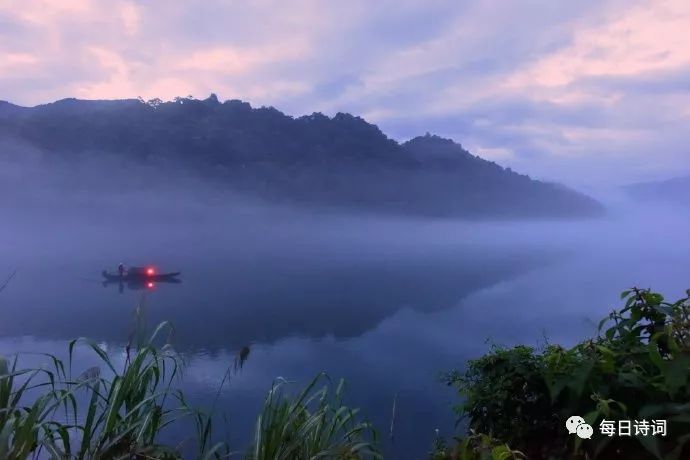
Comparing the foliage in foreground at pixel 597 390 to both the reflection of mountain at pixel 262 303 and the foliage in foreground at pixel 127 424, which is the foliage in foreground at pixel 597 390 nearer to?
the foliage in foreground at pixel 127 424

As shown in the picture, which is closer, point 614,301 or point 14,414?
point 14,414

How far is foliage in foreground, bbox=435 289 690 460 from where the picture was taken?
1.40m

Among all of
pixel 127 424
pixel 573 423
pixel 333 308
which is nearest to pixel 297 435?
pixel 127 424

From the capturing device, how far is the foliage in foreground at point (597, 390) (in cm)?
140

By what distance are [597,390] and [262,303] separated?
38.7 metres

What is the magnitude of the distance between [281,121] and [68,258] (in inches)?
3121

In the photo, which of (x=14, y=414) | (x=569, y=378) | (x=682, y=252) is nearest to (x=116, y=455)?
(x=14, y=414)

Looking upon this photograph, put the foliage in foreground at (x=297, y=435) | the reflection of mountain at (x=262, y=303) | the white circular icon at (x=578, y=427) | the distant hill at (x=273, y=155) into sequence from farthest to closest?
the distant hill at (x=273, y=155) → the reflection of mountain at (x=262, y=303) → the foliage in foreground at (x=297, y=435) → the white circular icon at (x=578, y=427)

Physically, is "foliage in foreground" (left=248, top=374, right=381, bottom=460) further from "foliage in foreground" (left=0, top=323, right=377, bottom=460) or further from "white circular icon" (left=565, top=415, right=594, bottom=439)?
"white circular icon" (left=565, top=415, right=594, bottom=439)

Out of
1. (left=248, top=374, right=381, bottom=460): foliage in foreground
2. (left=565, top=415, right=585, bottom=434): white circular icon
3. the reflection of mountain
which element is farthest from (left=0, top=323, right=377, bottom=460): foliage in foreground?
the reflection of mountain

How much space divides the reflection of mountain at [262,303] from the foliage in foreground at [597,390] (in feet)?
53.5

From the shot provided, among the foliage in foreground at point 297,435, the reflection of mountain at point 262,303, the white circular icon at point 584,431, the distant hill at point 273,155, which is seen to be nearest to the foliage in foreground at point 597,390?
the white circular icon at point 584,431

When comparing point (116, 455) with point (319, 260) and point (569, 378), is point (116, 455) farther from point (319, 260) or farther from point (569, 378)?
point (319, 260)

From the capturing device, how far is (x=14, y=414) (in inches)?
77.0
